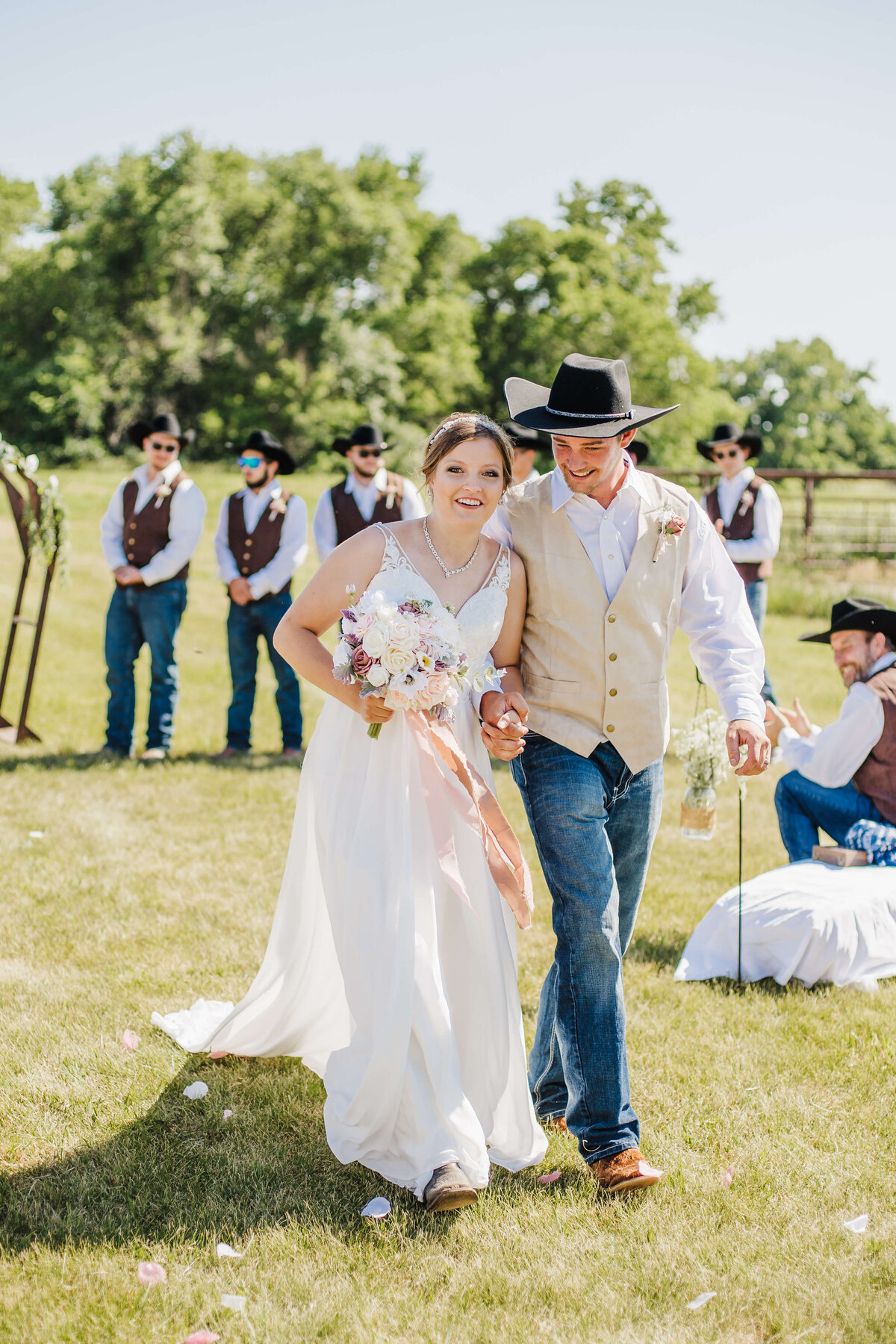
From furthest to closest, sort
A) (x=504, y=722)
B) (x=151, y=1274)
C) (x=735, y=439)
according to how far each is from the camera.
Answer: (x=735, y=439) → (x=504, y=722) → (x=151, y=1274)

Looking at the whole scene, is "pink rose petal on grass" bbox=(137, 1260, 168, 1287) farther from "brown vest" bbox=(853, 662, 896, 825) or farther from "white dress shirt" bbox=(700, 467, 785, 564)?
"white dress shirt" bbox=(700, 467, 785, 564)

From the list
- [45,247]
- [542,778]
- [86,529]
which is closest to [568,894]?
[542,778]

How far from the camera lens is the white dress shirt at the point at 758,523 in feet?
32.8

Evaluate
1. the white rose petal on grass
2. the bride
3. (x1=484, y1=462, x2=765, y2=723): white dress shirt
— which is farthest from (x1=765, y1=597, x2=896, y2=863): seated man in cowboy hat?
the white rose petal on grass

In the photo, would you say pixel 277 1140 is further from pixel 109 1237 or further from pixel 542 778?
pixel 542 778

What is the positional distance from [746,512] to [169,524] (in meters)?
5.07

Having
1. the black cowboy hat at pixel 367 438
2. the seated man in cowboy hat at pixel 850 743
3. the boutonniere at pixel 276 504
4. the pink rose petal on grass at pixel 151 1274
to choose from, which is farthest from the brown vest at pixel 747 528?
the pink rose petal on grass at pixel 151 1274

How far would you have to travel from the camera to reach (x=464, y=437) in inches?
146

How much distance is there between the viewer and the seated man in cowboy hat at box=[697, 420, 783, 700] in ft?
32.9

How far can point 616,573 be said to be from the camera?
365 centimetres

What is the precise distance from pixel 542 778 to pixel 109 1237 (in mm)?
1843

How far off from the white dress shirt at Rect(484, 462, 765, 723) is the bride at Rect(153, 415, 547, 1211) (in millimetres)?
231

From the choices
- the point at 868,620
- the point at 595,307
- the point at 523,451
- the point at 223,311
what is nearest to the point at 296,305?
the point at 223,311

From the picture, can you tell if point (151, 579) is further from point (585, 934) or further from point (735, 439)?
point (585, 934)
